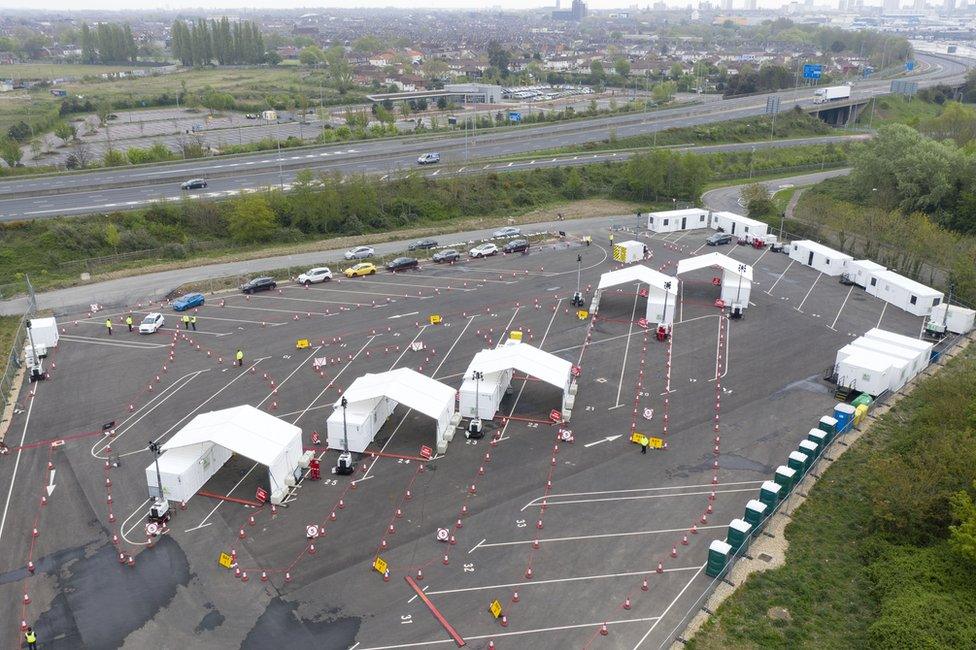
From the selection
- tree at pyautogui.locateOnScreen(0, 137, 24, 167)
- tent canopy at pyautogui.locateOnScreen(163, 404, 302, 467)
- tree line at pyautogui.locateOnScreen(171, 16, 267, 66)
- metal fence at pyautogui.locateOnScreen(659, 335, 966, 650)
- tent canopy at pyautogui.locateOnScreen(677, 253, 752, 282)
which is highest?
tree line at pyautogui.locateOnScreen(171, 16, 267, 66)

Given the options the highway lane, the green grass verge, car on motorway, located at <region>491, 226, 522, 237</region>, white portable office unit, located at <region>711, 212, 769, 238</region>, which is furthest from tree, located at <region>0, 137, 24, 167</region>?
the green grass verge

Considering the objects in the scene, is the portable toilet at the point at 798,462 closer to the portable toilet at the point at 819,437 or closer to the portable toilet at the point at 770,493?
the portable toilet at the point at 819,437

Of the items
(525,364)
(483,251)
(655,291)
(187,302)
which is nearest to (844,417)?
(525,364)

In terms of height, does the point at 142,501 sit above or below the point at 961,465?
below

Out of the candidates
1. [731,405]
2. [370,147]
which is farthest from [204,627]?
[370,147]

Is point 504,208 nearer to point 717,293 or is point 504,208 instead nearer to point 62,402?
point 717,293

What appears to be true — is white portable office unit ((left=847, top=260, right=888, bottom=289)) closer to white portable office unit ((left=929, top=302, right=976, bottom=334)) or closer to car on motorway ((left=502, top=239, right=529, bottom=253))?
white portable office unit ((left=929, top=302, right=976, bottom=334))
